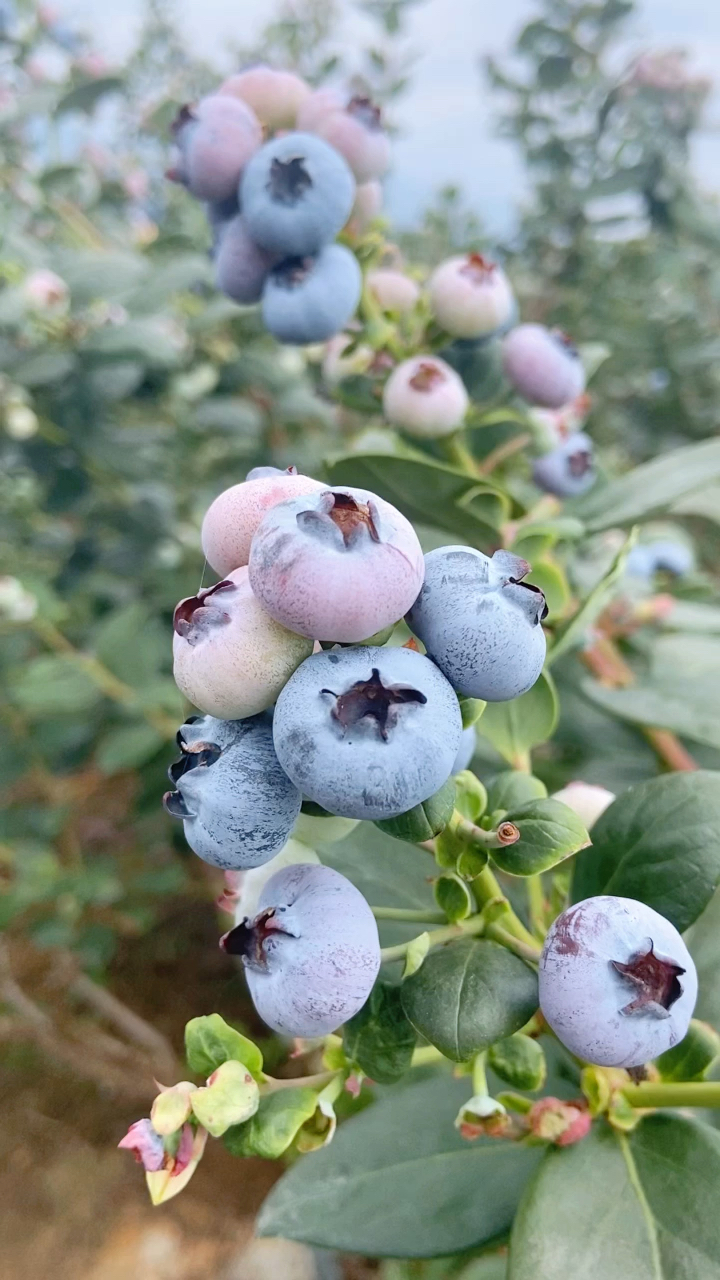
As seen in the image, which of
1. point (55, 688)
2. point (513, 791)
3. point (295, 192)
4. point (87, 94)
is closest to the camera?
point (513, 791)

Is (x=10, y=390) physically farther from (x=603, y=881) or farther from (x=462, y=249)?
(x=603, y=881)

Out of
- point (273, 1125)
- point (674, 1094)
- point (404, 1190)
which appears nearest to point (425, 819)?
point (273, 1125)

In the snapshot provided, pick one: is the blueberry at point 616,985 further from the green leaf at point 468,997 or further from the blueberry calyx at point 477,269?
the blueberry calyx at point 477,269

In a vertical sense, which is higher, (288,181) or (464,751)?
(288,181)

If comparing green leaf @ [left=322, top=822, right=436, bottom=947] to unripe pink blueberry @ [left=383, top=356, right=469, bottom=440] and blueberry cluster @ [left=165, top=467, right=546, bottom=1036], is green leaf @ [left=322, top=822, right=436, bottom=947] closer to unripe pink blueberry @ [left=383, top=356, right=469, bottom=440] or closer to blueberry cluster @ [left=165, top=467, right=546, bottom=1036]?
blueberry cluster @ [left=165, top=467, right=546, bottom=1036]

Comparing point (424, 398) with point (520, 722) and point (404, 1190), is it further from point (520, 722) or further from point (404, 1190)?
point (404, 1190)

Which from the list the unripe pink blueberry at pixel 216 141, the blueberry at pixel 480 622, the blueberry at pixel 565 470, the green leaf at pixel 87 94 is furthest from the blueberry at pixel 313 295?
the green leaf at pixel 87 94

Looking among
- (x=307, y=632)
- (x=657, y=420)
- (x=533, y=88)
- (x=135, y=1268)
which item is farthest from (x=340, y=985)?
(x=657, y=420)
